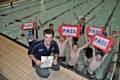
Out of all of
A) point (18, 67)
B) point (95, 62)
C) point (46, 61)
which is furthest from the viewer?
point (18, 67)

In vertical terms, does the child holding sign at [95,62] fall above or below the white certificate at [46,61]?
below

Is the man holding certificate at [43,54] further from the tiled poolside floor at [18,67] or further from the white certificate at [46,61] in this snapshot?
the tiled poolside floor at [18,67]

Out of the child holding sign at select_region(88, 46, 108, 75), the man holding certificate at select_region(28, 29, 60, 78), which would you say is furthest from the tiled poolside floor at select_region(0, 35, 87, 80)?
the man holding certificate at select_region(28, 29, 60, 78)

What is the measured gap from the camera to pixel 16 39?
5.33 m

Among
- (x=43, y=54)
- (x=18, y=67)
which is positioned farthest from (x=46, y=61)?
(x=18, y=67)

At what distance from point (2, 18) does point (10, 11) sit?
962 mm

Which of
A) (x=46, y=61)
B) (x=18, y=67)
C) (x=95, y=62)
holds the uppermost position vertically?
(x=46, y=61)

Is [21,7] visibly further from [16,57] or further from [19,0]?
[16,57]

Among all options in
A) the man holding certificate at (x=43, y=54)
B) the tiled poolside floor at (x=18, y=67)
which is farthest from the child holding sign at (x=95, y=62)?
the man holding certificate at (x=43, y=54)

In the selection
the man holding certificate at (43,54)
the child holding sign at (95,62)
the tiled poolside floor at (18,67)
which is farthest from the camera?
the child holding sign at (95,62)

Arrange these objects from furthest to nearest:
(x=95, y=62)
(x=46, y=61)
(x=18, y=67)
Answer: (x=18, y=67) < (x=95, y=62) < (x=46, y=61)

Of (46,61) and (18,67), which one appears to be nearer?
(46,61)

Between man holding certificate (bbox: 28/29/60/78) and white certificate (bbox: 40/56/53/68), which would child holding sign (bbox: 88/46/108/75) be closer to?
man holding certificate (bbox: 28/29/60/78)

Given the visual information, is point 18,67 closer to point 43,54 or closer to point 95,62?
Answer: point 43,54
